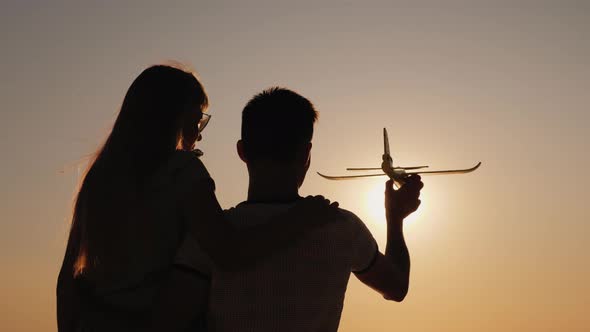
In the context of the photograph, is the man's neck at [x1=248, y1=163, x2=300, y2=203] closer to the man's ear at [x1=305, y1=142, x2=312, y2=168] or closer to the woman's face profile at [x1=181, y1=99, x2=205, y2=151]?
the man's ear at [x1=305, y1=142, x2=312, y2=168]

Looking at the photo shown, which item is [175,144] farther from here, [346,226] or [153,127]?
[346,226]

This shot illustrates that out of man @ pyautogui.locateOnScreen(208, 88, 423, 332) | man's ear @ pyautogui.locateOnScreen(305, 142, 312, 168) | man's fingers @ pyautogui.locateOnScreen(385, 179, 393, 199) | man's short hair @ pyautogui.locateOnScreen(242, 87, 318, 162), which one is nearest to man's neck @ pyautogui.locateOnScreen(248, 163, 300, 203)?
man @ pyautogui.locateOnScreen(208, 88, 423, 332)

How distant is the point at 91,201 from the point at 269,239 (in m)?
1.80

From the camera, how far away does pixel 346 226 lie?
4691 millimetres

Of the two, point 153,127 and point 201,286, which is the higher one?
point 153,127

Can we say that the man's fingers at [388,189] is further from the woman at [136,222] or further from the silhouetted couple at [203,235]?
the woman at [136,222]

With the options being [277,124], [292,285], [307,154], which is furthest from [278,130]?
[292,285]

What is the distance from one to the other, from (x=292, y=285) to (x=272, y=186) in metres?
0.73

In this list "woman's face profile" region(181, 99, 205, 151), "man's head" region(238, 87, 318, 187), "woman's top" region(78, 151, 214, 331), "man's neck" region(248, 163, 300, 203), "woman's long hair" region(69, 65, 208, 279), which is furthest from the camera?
"woman's face profile" region(181, 99, 205, 151)

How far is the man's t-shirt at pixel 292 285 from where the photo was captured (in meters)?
4.54

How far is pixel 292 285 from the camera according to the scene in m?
4.54

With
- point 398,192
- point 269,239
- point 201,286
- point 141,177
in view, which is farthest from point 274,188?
point 398,192

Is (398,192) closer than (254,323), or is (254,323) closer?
(254,323)

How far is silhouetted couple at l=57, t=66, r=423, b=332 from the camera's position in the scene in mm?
4574
